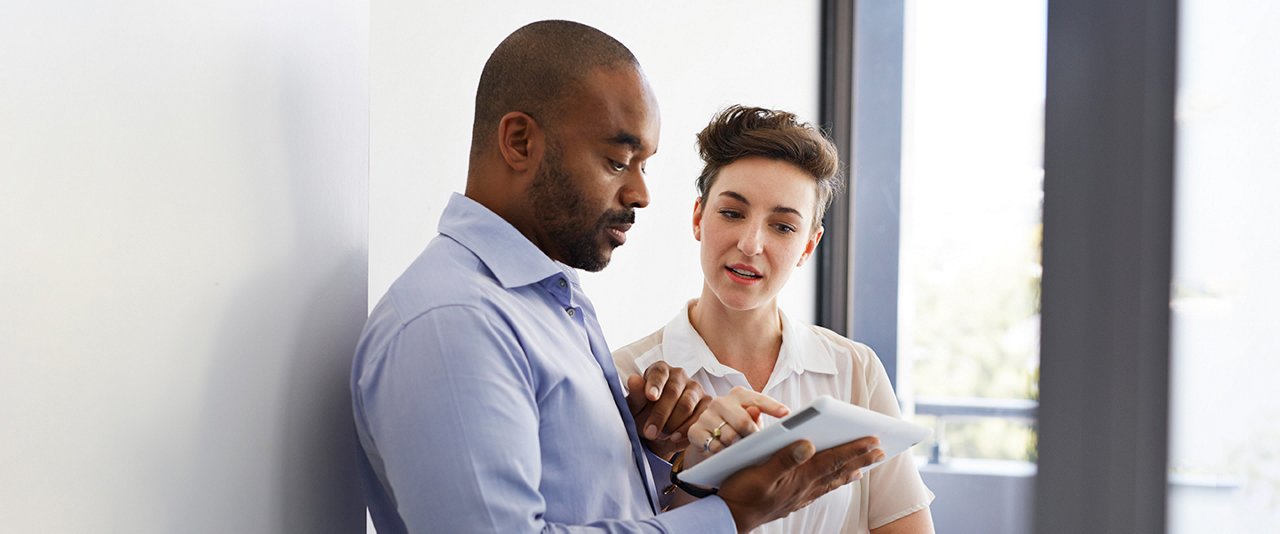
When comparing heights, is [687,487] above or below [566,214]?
below

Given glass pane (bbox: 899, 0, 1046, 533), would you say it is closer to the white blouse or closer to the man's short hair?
the white blouse

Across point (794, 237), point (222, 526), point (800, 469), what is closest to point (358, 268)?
point (222, 526)

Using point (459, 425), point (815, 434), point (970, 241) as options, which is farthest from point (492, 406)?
point (970, 241)

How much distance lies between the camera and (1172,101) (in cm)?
44

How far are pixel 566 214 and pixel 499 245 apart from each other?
0.28ft

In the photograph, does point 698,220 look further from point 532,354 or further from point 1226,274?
point 1226,274

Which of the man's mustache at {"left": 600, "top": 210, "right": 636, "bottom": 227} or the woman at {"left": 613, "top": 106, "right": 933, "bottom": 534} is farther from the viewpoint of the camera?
the woman at {"left": 613, "top": 106, "right": 933, "bottom": 534}

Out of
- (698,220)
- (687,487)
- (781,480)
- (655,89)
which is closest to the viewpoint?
(781,480)

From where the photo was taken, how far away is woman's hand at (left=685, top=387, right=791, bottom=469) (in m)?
1.24

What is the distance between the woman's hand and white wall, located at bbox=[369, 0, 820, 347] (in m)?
0.51

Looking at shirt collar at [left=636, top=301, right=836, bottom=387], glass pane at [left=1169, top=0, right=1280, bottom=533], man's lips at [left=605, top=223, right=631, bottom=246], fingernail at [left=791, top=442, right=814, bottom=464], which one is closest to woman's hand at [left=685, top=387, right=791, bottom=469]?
fingernail at [left=791, top=442, right=814, bottom=464]

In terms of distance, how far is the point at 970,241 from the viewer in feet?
11.5

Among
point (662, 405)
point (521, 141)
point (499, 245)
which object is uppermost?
point (521, 141)

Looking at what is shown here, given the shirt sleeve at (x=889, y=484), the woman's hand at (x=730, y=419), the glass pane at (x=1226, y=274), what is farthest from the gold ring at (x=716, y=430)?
the glass pane at (x=1226, y=274)
